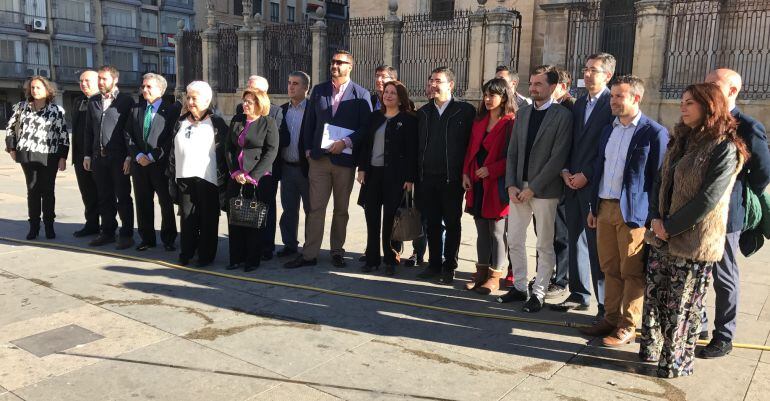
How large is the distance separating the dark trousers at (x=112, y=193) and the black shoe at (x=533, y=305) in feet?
15.0

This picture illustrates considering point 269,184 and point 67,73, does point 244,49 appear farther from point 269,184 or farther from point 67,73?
point 67,73

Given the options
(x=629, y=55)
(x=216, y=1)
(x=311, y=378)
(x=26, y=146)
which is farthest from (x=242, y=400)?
(x=216, y=1)

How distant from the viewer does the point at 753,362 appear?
418cm

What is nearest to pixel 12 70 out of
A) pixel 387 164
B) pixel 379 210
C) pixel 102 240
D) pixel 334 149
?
pixel 102 240

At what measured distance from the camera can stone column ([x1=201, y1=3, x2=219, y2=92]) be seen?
23.9 meters

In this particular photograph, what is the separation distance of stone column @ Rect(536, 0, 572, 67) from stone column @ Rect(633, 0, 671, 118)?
Result: 10.6ft

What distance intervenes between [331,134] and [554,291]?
2.62m

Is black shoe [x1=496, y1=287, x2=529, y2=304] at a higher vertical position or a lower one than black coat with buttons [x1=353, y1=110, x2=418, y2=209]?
lower

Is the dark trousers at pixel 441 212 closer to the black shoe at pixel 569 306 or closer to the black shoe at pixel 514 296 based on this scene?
the black shoe at pixel 514 296

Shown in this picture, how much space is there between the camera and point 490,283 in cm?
569

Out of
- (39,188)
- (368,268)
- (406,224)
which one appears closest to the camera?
(406,224)

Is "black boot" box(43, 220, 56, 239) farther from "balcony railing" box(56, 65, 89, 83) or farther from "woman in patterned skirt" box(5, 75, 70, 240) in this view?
"balcony railing" box(56, 65, 89, 83)

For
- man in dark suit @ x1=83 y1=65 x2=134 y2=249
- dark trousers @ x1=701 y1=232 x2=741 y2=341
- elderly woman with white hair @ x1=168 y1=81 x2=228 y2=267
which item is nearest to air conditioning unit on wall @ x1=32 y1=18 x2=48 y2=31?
man in dark suit @ x1=83 y1=65 x2=134 y2=249

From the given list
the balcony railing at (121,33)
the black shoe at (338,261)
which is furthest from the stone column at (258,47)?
the balcony railing at (121,33)
